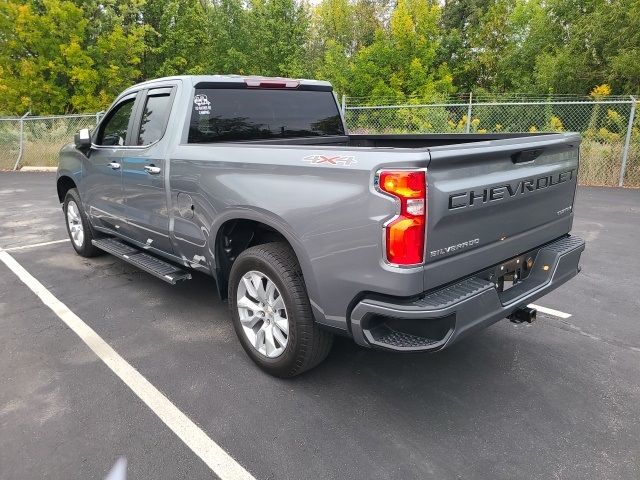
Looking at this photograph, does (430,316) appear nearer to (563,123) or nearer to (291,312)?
(291,312)

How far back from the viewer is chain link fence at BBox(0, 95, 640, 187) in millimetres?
10891

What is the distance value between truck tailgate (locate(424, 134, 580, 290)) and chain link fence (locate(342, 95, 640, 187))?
7637 millimetres

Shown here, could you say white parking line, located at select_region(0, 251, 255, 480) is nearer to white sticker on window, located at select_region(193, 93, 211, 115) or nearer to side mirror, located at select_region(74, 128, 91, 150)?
side mirror, located at select_region(74, 128, 91, 150)

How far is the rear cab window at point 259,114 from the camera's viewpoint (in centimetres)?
389

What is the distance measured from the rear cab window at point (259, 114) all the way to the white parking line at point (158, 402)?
5.81ft

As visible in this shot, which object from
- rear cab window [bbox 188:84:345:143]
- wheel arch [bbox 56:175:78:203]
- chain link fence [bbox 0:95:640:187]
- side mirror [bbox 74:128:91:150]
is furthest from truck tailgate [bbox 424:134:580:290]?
chain link fence [bbox 0:95:640:187]

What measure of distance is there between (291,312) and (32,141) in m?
17.5

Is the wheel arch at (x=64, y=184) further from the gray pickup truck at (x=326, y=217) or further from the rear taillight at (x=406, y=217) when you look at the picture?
the rear taillight at (x=406, y=217)

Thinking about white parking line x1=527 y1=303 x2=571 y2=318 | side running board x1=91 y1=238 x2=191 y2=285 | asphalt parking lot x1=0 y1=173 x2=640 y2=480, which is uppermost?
side running board x1=91 y1=238 x2=191 y2=285

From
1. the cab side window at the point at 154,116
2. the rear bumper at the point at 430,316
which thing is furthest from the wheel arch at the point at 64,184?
the rear bumper at the point at 430,316

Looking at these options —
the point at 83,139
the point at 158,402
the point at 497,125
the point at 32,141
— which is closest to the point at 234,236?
the point at 158,402

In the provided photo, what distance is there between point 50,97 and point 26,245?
1980 centimetres

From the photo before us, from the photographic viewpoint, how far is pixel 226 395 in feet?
10.1

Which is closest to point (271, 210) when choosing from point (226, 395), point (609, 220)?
point (226, 395)
